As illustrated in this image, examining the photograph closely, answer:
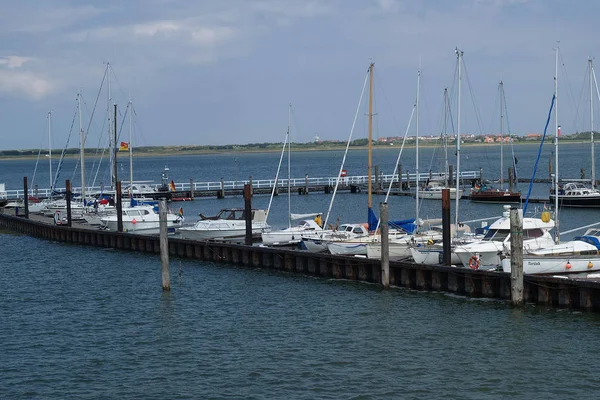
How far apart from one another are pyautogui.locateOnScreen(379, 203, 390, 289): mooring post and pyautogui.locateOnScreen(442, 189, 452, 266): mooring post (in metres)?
2.32

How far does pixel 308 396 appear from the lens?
24844 millimetres

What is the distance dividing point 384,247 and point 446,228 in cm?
266

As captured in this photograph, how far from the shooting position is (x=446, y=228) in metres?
36.0

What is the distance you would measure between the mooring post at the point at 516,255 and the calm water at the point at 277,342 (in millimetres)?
726

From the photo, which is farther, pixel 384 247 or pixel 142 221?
pixel 142 221

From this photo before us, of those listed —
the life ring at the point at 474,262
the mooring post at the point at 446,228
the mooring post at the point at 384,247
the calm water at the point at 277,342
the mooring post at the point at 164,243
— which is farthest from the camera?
the mooring post at the point at 164,243

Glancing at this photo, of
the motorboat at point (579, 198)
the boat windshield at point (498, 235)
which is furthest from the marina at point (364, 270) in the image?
the motorboat at point (579, 198)

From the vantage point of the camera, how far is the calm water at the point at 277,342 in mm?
25812

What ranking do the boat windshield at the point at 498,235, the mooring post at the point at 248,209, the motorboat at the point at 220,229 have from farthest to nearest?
the motorboat at the point at 220,229, the mooring post at the point at 248,209, the boat windshield at the point at 498,235

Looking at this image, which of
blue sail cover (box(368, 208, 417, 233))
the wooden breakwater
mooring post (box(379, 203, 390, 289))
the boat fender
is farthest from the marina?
the boat fender

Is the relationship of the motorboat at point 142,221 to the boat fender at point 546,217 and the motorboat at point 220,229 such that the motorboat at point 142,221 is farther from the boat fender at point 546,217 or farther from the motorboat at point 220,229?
the boat fender at point 546,217

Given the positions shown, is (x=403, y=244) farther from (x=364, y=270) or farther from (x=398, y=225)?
(x=398, y=225)

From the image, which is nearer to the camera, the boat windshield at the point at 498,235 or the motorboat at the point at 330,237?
the boat windshield at the point at 498,235

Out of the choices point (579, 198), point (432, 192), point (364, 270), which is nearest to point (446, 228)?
point (364, 270)
